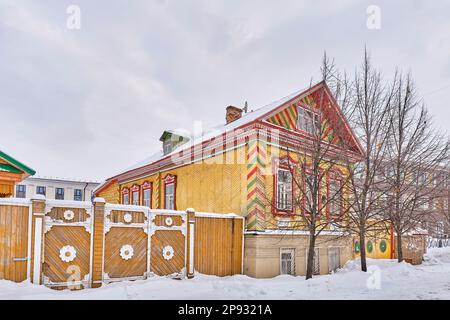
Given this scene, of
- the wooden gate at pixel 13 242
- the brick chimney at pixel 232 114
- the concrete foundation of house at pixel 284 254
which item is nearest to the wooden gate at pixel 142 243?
the wooden gate at pixel 13 242

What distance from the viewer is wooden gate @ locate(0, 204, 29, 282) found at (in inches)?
293

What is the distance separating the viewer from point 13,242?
7.57 meters

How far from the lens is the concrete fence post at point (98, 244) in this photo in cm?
852

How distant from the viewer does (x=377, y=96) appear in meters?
13.0

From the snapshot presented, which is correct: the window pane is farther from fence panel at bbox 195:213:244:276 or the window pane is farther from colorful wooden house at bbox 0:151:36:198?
colorful wooden house at bbox 0:151:36:198

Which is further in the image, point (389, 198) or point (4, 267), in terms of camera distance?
point (389, 198)

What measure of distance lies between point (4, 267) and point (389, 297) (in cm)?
865

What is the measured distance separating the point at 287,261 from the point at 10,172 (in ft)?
31.5

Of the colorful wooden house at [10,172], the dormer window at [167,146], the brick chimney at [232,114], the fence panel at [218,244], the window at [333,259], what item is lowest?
the window at [333,259]

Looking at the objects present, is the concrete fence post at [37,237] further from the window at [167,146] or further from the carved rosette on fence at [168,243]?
the window at [167,146]

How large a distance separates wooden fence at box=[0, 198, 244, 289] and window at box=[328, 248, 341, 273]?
4.75 meters

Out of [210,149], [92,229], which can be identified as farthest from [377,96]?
[92,229]
